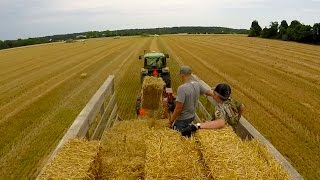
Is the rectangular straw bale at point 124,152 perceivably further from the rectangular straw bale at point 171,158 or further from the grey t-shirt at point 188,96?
the grey t-shirt at point 188,96

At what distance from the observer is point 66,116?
512 inches

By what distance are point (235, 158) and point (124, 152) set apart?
81.9 inches

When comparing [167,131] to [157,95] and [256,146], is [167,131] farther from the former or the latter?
[157,95]

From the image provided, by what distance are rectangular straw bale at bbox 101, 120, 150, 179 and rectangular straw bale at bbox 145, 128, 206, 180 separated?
387 millimetres

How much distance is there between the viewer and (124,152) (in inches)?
215

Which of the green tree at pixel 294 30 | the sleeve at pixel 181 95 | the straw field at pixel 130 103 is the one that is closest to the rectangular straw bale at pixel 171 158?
the sleeve at pixel 181 95

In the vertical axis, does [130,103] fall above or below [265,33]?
above

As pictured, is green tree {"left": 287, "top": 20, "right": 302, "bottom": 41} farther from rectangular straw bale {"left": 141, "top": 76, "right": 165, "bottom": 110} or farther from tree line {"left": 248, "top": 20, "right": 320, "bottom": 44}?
rectangular straw bale {"left": 141, "top": 76, "right": 165, "bottom": 110}

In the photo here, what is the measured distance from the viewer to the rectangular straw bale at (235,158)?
11.2ft

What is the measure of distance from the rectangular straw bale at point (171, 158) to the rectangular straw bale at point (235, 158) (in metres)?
0.12

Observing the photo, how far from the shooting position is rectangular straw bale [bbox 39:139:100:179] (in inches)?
141

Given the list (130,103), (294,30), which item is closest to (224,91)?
(130,103)

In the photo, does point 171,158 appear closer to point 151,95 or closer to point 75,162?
point 75,162

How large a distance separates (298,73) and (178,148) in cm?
1878
